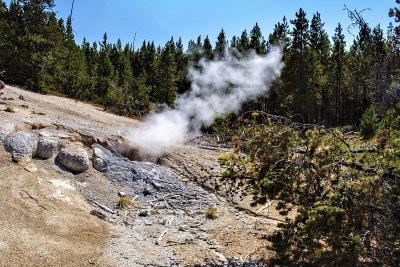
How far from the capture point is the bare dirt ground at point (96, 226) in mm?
8703

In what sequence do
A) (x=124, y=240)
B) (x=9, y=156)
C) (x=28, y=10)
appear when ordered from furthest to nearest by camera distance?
(x=28, y=10)
(x=9, y=156)
(x=124, y=240)

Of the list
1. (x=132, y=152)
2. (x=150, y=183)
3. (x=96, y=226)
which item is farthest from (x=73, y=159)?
(x=132, y=152)

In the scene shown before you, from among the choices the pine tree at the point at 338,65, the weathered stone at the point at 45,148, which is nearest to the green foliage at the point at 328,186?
the weathered stone at the point at 45,148

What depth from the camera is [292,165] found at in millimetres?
7945

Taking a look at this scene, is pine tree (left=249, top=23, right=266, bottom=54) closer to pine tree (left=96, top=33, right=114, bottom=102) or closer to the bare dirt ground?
pine tree (left=96, top=33, right=114, bottom=102)

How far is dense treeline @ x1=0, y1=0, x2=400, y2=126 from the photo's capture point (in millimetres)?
28359

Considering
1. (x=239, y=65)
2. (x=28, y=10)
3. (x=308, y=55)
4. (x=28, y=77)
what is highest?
(x=308, y=55)

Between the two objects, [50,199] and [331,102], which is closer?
[50,199]

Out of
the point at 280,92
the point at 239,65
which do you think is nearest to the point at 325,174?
the point at 239,65

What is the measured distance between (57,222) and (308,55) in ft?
125

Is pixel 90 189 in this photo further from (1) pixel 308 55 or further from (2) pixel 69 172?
(1) pixel 308 55

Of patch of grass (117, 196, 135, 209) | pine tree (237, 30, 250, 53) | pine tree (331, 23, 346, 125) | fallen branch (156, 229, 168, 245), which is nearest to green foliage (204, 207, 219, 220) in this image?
fallen branch (156, 229, 168, 245)

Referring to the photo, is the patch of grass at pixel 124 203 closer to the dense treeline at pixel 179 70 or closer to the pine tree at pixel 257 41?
the dense treeline at pixel 179 70

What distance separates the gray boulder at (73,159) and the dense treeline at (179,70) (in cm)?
1396
